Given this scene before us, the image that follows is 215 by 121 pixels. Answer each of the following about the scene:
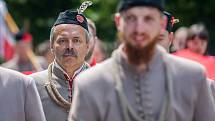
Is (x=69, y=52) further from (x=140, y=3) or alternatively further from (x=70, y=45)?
(x=140, y=3)

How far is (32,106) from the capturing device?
1011 cm

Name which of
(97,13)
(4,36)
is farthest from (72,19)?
(97,13)

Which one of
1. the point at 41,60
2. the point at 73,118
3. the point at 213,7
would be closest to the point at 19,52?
the point at 41,60

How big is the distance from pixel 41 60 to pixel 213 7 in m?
7.08

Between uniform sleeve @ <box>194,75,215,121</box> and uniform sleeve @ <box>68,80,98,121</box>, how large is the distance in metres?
0.76

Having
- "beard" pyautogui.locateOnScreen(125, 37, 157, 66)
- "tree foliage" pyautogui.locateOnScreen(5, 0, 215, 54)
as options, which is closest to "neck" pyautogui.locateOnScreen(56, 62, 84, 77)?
"beard" pyautogui.locateOnScreen(125, 37, 157, 66)

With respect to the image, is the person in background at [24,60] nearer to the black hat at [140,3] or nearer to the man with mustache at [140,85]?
the man with mustache at [140,85]

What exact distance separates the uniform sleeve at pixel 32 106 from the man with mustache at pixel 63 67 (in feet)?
1.54

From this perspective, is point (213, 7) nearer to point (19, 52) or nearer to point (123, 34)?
point (19, 52)

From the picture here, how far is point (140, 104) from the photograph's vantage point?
26.4 feet

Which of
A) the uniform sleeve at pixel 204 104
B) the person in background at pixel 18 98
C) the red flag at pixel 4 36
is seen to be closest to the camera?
the uniform sleeve at pixel 204 104

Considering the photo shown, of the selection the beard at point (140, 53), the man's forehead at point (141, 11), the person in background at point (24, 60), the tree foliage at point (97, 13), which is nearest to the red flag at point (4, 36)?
the person in background at point (24, 60)

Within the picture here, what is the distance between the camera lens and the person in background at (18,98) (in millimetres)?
10000

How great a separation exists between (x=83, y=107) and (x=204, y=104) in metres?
0.90
